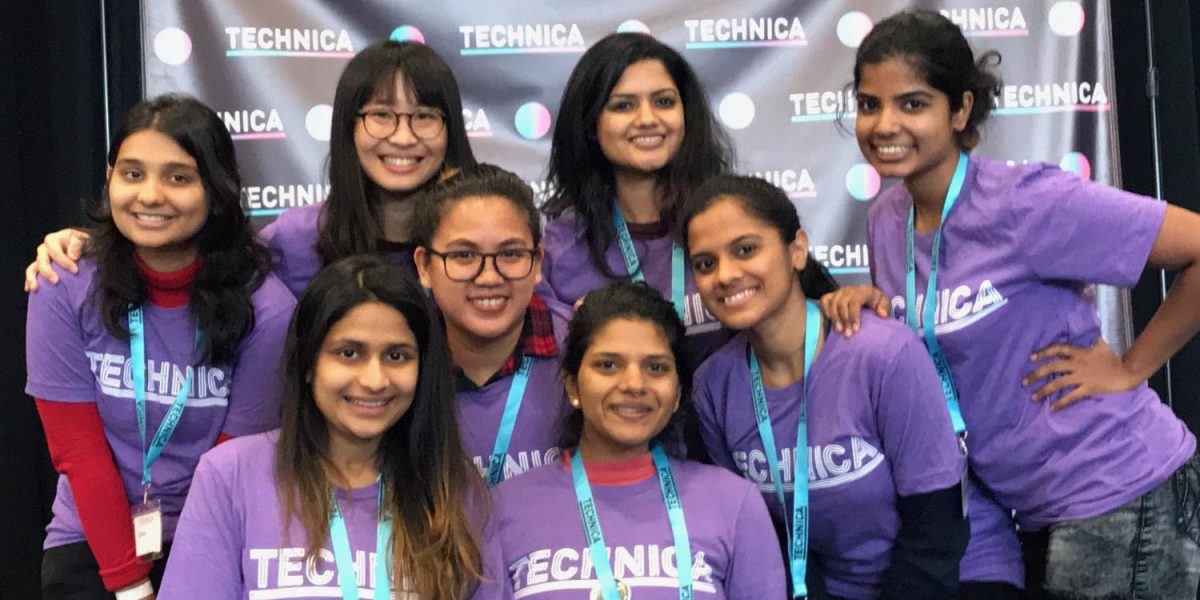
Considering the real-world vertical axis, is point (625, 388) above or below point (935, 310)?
below

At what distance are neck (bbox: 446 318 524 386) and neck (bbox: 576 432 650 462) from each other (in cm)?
28

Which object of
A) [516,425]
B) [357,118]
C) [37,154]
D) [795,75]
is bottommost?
[516,425]

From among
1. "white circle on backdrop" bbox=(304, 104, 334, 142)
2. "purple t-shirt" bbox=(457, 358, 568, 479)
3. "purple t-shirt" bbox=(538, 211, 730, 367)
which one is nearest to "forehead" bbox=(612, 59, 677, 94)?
"purple t-shirt" bbox=(538, 211, 730, 367)

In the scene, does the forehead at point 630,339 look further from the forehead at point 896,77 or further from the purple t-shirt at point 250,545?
the forehead at point 896,77

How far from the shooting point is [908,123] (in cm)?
251

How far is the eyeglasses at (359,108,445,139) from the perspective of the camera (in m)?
2.77

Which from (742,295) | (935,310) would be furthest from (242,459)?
(935,310)

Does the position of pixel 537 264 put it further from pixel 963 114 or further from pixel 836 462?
pixel 963 114

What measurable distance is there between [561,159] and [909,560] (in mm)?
1326

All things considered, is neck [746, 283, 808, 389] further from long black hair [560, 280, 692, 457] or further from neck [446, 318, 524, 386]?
neck [446, 318, 524, 386]

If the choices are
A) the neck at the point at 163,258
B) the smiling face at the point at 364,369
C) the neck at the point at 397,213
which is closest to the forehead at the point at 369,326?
the smiling face at the point at 364,369

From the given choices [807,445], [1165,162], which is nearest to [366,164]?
[807,445]

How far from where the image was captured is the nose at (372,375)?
7.20ft

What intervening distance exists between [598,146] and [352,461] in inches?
42.4
